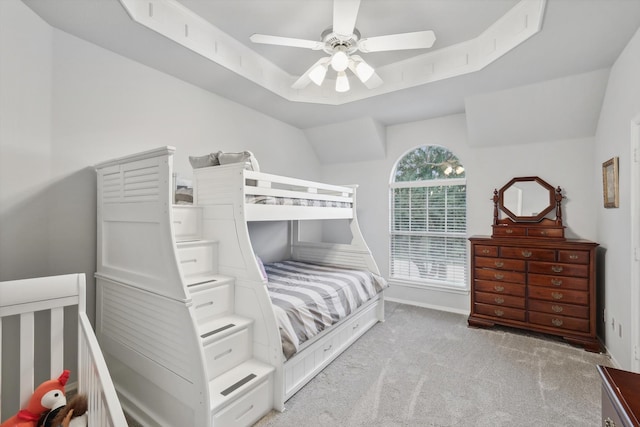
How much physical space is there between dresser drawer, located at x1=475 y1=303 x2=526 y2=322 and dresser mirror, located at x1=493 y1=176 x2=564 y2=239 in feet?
2.61

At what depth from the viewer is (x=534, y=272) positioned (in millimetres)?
3014

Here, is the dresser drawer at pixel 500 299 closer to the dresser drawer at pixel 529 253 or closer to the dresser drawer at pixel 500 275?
the dresser drawer at pixel 500 275

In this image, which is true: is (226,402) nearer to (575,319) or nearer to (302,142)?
(575,319)

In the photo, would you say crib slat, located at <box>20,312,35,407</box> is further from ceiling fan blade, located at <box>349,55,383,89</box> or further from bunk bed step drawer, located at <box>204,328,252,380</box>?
ceiling fan blade, located at <box>349,55,383,89</box>

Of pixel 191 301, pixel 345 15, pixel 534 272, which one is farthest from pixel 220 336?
pixel 534 272

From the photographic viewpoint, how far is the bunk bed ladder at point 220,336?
5.53 feet

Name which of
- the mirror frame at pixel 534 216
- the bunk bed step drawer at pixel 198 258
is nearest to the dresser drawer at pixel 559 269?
the mirror frame at pixel 534 216

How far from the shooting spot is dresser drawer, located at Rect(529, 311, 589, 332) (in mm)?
2782

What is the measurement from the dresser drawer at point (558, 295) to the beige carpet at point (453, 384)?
0.42 meters

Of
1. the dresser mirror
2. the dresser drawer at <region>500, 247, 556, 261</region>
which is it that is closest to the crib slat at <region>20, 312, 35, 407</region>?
the dresser drawer at <region>500, 247, 556, 261</region>

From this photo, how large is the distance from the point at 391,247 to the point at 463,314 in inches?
49.2

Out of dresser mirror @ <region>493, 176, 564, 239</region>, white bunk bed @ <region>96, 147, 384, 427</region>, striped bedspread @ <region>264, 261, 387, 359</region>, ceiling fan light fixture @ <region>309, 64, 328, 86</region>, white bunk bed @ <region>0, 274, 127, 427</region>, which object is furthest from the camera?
dresser mirror @ <region>493, 176, 564, 239</region>

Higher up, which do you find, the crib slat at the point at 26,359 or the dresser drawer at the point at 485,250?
the dresser drawer at the point at 485,250

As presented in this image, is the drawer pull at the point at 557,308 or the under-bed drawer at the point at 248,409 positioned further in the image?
the drawer pull at the point at 557,308
